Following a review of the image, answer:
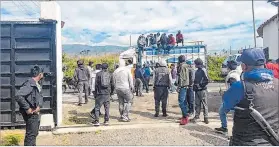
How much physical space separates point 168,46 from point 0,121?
42.0 feet

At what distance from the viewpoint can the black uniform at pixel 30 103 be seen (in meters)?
5.37

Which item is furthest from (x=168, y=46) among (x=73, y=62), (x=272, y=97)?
(x=272, y=97)

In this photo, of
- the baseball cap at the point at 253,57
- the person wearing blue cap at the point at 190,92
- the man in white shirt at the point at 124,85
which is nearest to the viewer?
the baseball cap at the point at 253,57

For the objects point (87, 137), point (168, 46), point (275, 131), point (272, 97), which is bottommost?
point (87, 137)

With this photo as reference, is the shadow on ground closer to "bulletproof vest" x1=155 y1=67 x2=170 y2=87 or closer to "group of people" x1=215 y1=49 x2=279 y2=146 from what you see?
"bulletproof vest" x1=155 y1=67 x2=170 y2=87

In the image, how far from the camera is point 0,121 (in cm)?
856

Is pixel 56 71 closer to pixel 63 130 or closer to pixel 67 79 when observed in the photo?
pixel 63 130

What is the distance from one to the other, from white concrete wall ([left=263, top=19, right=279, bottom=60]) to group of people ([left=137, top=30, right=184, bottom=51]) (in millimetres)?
4734

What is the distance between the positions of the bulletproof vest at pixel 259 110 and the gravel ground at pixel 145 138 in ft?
12.6

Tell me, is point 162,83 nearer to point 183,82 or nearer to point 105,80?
point 183,82

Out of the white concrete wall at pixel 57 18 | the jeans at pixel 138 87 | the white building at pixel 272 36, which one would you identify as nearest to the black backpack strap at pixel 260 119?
the white concrete wall at pixel 57 18

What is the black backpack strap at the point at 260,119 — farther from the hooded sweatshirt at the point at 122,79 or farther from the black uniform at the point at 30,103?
the hooded sweatshirt at the point at 122,79

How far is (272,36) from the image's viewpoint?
16.6 m

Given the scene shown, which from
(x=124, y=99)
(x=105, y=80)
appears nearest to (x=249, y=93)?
(x=105, y=80)
